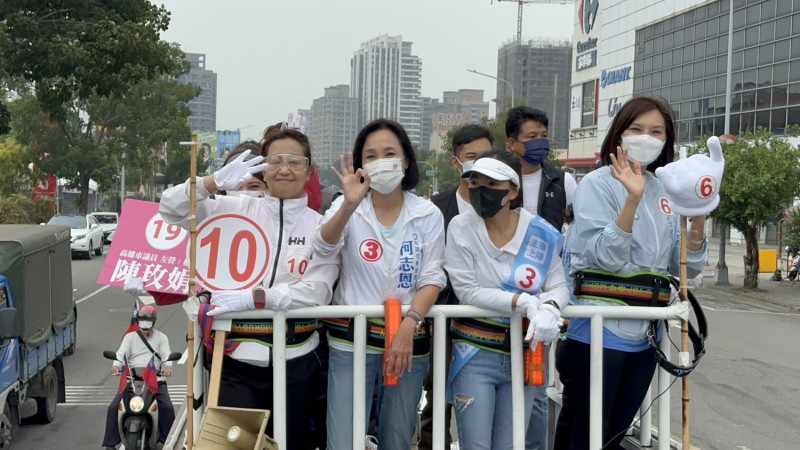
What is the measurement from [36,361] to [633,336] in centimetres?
666

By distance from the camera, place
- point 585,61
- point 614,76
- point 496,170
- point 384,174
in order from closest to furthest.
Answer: point 496,170, point 384,174, point 614,76, point 585,61

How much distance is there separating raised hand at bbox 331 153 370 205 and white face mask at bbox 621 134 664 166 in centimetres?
113

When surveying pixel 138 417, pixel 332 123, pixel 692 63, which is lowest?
pixel 138 417

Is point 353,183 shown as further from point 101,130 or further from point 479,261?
point 101,130

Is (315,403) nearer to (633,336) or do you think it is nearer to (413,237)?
(413,237)

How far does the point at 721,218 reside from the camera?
76.7 ft

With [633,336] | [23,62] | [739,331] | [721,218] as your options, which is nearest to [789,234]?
[721,218]

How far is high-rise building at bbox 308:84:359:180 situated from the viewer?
8600 centimetres

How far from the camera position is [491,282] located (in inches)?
149

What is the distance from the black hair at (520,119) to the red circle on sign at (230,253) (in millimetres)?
1929

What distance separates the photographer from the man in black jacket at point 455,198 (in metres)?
4.46

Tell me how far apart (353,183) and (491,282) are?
709mm

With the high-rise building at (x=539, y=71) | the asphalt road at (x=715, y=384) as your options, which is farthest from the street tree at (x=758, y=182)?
the high-rise building at (x=539, y=71)

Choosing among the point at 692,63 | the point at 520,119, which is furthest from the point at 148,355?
the point at 692,63
